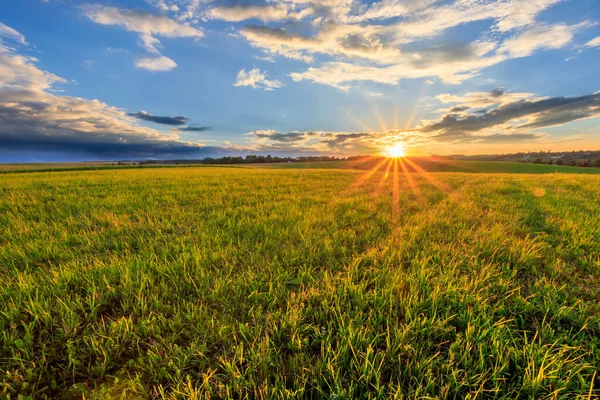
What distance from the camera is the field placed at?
1630mm

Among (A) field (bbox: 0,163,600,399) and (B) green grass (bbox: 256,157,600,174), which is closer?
(A) field (bbox: 0,163,600,399)

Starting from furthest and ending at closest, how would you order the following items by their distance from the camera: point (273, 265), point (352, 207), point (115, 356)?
point (352, 207)
point (273, 265)
point (115, 356)

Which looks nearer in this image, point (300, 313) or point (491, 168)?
point (300, 313)

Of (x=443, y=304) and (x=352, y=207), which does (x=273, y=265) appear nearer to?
(x=443, y=304)

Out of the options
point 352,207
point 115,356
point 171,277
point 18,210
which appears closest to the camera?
point 115,356

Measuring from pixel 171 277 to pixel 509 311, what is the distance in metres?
3.59

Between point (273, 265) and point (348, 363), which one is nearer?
point (348, 363)

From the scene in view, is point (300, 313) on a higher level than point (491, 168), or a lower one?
higher

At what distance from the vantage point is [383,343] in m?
1.91

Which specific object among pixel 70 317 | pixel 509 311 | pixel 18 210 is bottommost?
pixel 509 311

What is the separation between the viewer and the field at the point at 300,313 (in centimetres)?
163

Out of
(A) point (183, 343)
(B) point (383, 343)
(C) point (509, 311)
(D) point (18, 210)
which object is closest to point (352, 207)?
(C) point (509, 311)

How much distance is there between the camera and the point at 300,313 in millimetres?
2160

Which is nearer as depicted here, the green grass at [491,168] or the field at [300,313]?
the field at [300,313]
